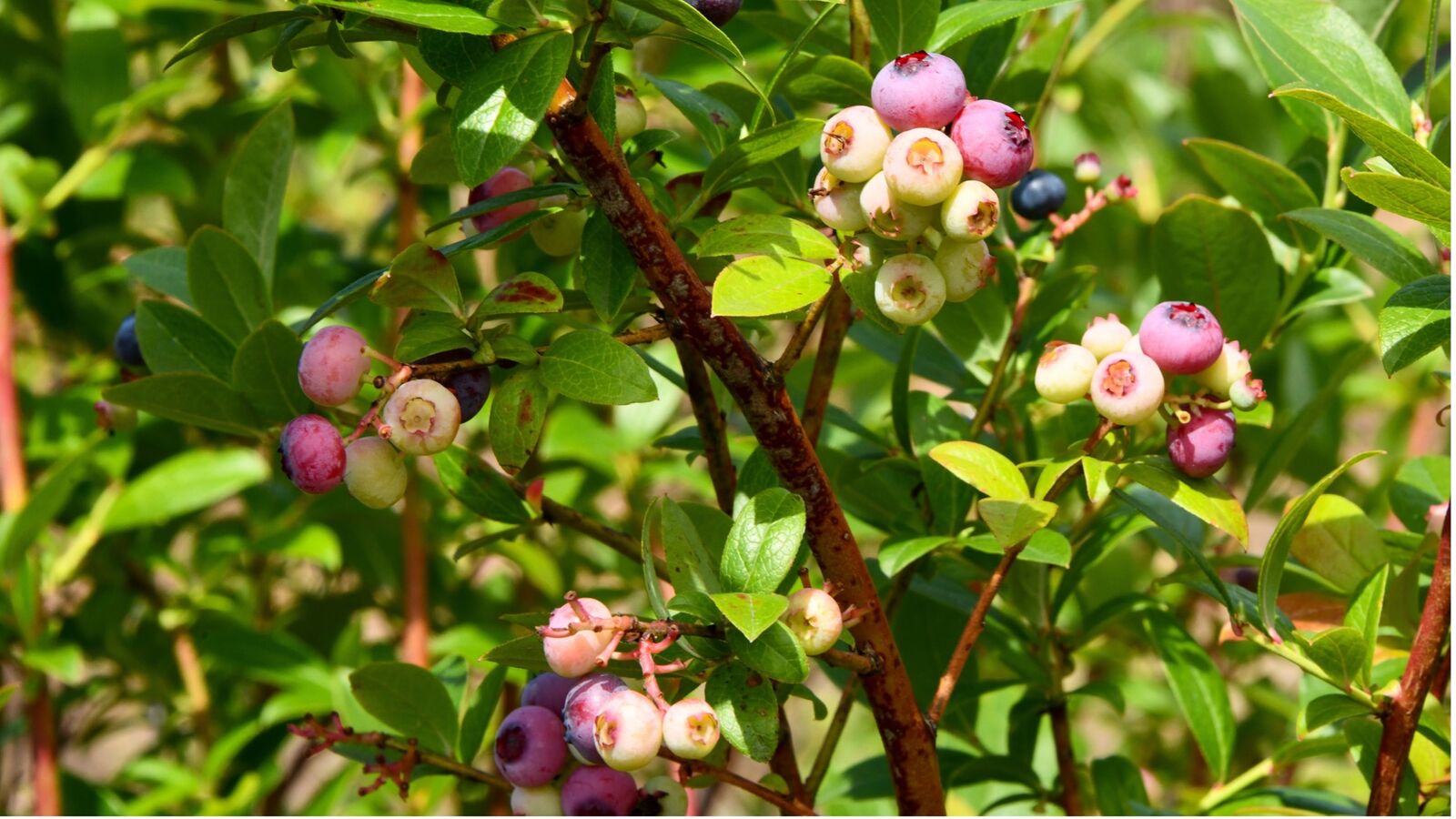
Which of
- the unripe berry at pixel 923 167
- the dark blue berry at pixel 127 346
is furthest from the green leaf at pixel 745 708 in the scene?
the dark blue berry at pixel 127 346

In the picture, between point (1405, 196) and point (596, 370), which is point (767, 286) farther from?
point (1405, 196)

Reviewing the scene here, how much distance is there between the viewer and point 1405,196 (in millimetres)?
622

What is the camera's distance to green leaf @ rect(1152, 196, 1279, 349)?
88 cm

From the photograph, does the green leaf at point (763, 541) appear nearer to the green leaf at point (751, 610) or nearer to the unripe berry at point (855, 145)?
the green leaf at point (751, 610)

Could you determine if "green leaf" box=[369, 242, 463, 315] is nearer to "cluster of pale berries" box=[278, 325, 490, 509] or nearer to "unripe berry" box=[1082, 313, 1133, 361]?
"cluster of pale berries" box=[278, 325, 490, 509]

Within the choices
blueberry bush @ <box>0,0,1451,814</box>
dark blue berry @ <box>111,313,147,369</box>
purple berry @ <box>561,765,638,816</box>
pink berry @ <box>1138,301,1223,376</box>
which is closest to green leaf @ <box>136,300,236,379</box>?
blueberry bush @ <box>0,0,1451,814</box>

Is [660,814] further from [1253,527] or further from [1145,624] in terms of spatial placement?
[1253,527]

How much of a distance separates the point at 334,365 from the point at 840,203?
0.82ft

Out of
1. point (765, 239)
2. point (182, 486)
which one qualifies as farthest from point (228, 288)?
point (182, 486)

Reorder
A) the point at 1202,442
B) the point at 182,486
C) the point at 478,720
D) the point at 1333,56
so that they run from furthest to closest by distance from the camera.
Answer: the point at 182,486, the point at 478,720, the point at 1333,56, the point at 1202,442

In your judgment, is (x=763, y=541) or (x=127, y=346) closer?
(x=763, y=541)

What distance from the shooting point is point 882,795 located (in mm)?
1018

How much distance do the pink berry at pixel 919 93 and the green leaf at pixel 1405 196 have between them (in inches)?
6.7

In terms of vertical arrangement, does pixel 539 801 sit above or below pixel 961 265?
below
